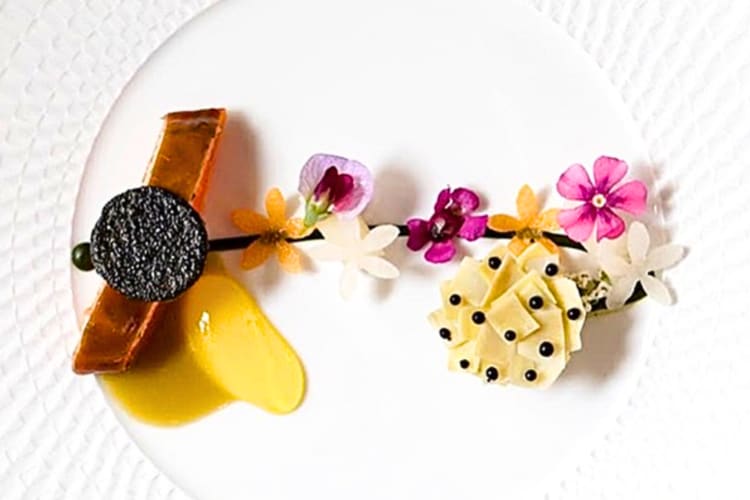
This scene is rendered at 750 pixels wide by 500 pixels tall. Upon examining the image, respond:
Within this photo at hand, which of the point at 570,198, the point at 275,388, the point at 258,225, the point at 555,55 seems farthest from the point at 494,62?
the point at 275,388

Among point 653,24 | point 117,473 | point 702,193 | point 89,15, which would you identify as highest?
point 653,24

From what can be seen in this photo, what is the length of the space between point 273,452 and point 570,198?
444mm

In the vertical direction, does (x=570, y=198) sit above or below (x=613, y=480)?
above

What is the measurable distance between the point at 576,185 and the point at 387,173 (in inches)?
8.4

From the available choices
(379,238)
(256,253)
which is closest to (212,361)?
(256,253)

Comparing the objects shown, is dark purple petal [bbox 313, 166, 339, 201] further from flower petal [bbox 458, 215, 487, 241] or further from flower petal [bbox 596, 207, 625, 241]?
flower petal [bbox 596, 207, 625, 241]

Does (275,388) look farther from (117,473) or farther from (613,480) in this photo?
(613,480)

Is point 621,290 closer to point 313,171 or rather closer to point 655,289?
point 655,289

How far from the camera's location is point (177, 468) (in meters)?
1.61

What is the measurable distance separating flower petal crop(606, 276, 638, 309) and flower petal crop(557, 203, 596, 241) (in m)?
0.06

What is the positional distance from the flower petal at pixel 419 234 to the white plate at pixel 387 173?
2cm

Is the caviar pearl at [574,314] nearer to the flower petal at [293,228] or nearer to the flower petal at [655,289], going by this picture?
the flower petal at [655,289]

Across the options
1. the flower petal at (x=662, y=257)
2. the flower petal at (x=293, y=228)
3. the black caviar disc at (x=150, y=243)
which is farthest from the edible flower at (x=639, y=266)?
the black caviar disc at (x=150, y=243)

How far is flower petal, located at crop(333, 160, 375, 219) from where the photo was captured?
5.06 ft
